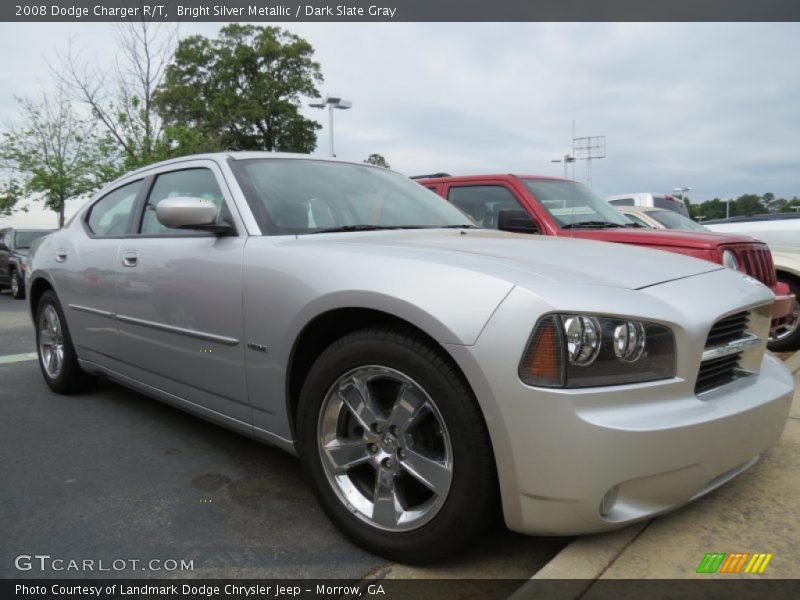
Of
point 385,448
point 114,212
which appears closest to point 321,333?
point 385,448

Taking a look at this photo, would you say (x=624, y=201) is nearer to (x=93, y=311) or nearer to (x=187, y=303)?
(x=93, y=311)

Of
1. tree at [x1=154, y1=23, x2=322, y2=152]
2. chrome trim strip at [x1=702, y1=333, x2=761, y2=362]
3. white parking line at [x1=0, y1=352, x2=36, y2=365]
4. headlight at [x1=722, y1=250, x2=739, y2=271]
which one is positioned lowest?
white parking line at [x1=0, y1=352, x2=36, y2=365]

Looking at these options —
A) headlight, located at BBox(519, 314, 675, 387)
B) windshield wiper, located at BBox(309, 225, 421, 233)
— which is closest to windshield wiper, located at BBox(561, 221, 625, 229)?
windshield wiper, located at BBox(309, 225, 421, 233)

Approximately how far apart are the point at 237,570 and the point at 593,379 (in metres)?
1.37

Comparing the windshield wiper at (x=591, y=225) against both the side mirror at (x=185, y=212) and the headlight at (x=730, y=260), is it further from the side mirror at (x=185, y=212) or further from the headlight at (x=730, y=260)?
the side mirror at (x=185, y=212)

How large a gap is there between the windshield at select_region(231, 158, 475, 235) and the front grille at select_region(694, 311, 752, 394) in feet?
4.88

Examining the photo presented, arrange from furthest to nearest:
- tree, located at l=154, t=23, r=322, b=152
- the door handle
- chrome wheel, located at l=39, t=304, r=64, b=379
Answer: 1. tree, located at l=154, t=23, r=322, b=152
2. chrome wheel, located at l=39, t=304, r=64, b=379
3. the door handle

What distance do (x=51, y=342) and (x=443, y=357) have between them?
148 inches

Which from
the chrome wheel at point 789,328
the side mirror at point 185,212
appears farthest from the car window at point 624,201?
the side mirror at point 185,212

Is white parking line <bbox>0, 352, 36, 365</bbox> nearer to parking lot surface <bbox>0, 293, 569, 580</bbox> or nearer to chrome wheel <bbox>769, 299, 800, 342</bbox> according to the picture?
parking lot surface <bbox>0, 293, 569, 580</bbox>

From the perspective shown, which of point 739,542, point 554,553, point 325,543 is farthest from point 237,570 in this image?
point 739,542

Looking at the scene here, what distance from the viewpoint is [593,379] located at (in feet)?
5.64

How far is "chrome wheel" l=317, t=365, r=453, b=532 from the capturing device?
1945mm
